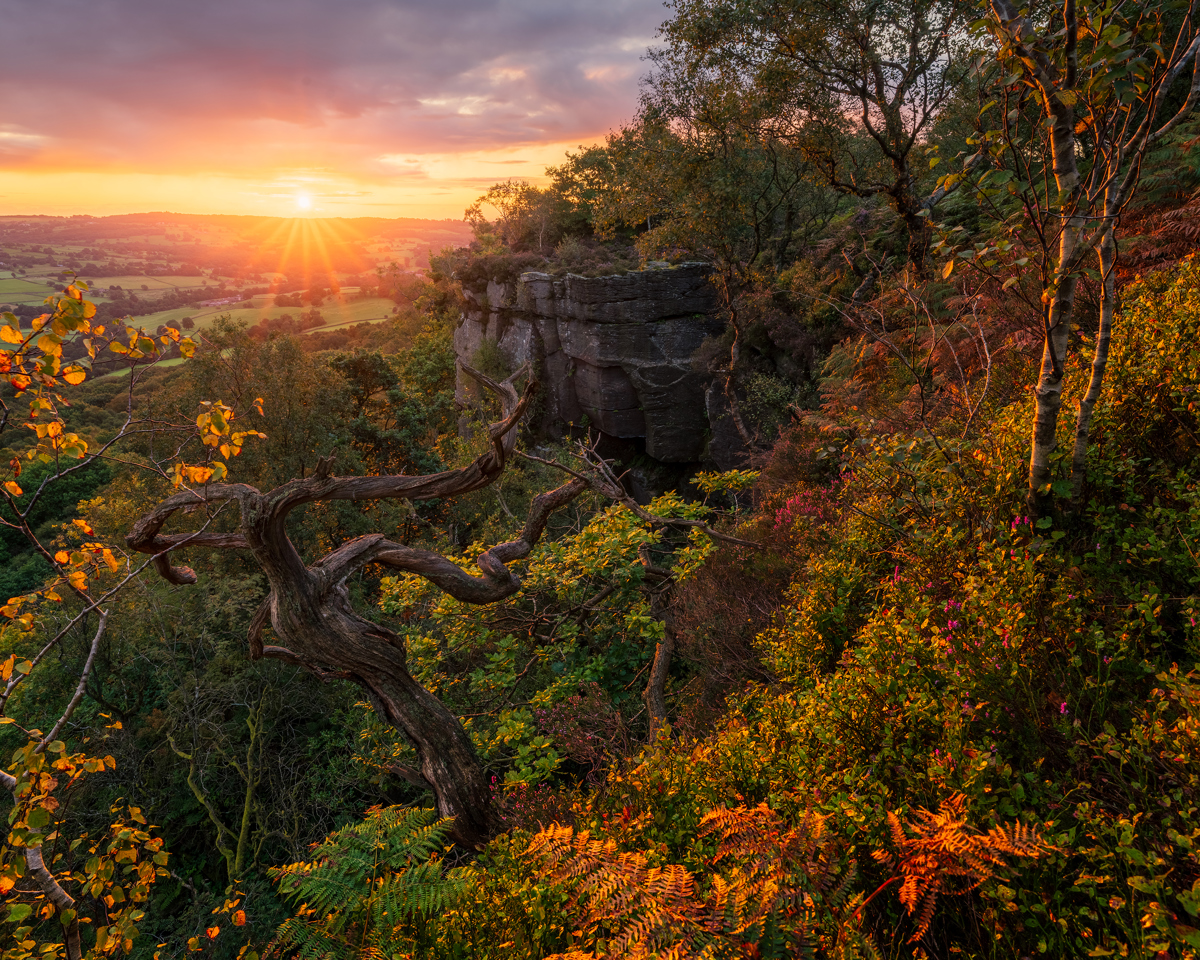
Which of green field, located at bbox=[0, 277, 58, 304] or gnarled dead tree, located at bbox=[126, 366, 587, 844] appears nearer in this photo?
green field, located at bbox=[0, 277, 58, 304]

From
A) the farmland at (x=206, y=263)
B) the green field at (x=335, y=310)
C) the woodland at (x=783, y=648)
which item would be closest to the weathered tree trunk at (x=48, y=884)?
the woodland at (x=783, y=648)

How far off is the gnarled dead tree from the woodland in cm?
4

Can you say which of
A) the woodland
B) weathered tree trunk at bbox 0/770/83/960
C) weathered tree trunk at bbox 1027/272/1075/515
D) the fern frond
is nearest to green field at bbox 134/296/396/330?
the woodland

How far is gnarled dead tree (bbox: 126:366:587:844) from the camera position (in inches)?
188

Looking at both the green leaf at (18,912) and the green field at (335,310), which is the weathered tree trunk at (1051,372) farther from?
the green field at (335,310)

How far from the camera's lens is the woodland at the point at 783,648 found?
2.32m

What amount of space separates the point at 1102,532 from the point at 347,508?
17.8 m

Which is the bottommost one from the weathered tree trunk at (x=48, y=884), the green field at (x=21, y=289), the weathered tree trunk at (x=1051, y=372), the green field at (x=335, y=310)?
the weathered tree trunk at (x=48, y=884)

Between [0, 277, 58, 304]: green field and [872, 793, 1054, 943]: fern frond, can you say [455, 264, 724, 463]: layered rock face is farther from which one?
[872, 793, 1054, 943]: fern frond

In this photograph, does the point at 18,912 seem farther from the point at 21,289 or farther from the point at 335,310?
the point at 335,310

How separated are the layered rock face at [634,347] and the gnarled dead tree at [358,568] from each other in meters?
17.0

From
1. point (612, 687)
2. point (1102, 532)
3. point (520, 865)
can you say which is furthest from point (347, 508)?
point (1102, 532)

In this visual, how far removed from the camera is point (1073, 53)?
291cm

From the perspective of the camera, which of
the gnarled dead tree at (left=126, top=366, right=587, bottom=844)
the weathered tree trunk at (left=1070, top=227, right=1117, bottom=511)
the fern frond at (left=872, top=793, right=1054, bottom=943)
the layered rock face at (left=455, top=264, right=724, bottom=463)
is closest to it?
the fern frond at (left=872, top=793, right=1054, bottom=943)
